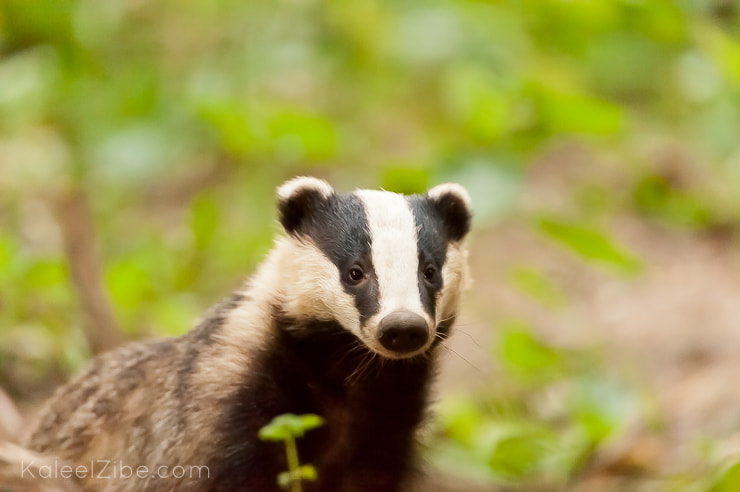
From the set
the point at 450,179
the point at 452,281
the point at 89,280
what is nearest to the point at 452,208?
the point at 452,281

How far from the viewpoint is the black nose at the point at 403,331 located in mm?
2367

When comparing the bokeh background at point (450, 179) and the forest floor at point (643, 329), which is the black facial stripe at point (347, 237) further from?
the forest floor at point (643, 329)

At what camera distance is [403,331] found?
2.37m

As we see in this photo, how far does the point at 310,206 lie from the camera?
2824mm

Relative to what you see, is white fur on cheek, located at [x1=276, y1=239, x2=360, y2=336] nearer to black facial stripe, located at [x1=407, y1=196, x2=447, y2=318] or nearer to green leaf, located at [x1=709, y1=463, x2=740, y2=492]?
black facial stripe, located at [x1=407, y1=196, x2=447, y2=318]

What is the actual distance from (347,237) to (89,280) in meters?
1.77

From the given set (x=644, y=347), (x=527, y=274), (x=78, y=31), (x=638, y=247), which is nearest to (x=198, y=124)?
(x=78, y=31)

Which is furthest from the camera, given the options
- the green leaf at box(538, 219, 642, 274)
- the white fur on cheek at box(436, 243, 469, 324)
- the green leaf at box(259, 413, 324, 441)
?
the green leaf at box(538, 219, 642, 274)

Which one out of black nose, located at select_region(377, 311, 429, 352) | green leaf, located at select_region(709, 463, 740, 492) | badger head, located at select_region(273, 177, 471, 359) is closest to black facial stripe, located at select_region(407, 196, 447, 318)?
badger head, located at select_region(273, 177, 471, 359)

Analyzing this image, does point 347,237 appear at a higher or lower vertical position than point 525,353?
lower

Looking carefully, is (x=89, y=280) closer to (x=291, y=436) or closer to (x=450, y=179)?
(x=450, y=179)

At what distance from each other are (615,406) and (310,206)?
182cm

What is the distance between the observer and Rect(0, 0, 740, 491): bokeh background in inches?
153

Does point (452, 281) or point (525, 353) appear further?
point (525, 353)
